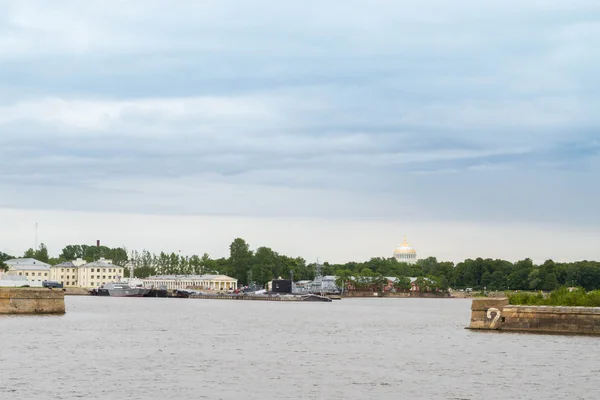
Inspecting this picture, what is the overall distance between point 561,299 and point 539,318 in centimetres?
433

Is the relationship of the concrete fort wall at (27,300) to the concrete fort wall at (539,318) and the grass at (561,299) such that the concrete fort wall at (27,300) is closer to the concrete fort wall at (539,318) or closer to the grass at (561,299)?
the concrete fort wall at (539,318)

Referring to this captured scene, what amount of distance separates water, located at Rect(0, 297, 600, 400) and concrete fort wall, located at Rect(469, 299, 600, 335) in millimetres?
998

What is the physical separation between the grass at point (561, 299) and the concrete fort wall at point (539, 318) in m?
1.66

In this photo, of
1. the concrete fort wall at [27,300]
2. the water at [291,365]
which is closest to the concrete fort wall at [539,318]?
the water at [291,365]

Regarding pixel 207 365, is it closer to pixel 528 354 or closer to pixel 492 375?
pixel 492 375

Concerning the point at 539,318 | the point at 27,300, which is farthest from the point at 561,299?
the point at 27,300

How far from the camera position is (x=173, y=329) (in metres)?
85.5

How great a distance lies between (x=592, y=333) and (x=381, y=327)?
31.8 metres

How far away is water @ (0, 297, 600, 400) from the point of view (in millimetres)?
41844

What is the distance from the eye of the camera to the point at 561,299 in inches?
2697

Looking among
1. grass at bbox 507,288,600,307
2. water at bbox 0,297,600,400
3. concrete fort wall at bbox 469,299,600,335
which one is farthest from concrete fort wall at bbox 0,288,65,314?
grass at bbox 507,288,600,307

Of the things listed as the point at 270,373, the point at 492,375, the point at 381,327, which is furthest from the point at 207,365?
the point at 381,327

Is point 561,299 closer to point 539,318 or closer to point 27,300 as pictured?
point 539,318

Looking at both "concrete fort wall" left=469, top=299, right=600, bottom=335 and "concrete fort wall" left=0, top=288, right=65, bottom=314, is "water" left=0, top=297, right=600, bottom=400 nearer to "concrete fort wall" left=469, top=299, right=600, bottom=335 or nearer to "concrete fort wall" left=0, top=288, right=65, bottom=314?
"concrete fort wall" left=469, top=299, right=600, bottom=335
